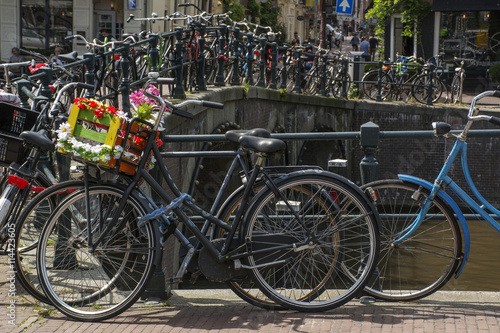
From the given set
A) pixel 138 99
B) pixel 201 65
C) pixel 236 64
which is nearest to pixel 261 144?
pixel 138 99

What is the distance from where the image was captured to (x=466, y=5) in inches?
917

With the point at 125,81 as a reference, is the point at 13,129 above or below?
below

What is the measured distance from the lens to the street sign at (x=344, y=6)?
17.7 meters

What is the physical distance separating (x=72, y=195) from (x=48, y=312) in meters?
0.62

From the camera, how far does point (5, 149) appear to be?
4.83 m

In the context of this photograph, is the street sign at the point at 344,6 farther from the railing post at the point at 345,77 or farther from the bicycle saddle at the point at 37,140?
the bicycle saddle at the point at 37,140

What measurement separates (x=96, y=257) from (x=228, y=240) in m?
0.68

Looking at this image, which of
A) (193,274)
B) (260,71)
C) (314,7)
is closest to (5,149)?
(193,274)

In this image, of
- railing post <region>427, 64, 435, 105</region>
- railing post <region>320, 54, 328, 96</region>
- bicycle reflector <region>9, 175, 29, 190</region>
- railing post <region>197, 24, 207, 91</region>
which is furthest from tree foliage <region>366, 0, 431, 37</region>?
bicycle reflector <region>9, 175, 29, 190</region>

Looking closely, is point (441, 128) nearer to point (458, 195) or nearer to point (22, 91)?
point (458, 195)

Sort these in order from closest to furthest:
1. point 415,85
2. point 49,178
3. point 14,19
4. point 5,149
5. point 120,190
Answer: point 120,190, point 5,149, point 49,178, point 415,85, point 14,19

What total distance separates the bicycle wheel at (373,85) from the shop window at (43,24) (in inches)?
421

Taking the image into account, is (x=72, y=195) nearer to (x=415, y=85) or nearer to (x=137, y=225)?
(x=137, y=225)

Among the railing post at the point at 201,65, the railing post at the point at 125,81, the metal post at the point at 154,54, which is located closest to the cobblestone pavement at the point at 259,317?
the railing post at the point at 125,81
